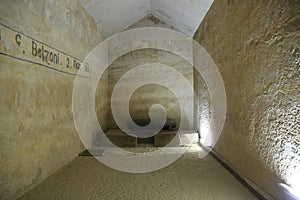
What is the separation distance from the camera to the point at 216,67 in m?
3.04

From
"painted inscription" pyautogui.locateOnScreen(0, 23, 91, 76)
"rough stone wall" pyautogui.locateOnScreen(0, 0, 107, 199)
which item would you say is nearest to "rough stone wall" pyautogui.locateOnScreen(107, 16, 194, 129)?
"rough stone wall" pyautogui.locateOnScreen(0, 0, 107, 199)

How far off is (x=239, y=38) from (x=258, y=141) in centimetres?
104

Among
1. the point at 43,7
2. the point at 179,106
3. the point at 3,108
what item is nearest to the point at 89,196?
the point at 3,108

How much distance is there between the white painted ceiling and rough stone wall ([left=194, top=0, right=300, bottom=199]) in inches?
37.4

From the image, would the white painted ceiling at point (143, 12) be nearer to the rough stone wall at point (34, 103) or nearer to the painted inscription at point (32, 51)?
the rough stone wall at point (34, 103)

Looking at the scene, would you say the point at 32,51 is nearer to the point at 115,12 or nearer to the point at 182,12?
the point at 115,12

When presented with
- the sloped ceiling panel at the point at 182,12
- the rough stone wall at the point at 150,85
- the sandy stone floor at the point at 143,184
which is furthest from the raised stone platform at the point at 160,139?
the sloped ceiling panel at the point at 182,12

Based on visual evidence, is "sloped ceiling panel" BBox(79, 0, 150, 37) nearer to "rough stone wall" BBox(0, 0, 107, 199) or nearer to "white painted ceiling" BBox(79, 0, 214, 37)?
"white painted ceiling" BBox(79, 0, 214, 37)

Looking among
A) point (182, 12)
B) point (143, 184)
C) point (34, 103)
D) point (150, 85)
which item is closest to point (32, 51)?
point (34, 103)

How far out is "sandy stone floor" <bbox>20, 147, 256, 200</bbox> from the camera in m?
1.82

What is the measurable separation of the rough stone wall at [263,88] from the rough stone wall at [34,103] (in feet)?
6.63

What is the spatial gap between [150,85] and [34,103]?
10.6ft

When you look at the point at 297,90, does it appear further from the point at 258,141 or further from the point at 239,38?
the point at 239,38

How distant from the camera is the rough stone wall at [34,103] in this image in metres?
1.69
